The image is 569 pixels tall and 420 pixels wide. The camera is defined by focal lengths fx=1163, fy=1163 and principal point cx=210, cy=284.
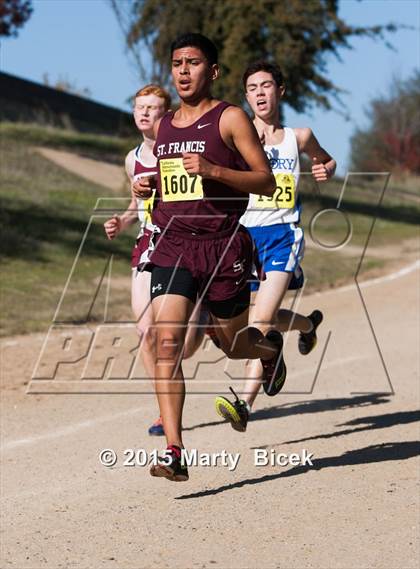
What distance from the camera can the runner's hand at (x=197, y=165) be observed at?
5824 mm

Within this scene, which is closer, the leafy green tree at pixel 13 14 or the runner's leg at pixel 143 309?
the runner's leg at pixel 143 309

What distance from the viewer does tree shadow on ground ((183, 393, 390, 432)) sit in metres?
9.37

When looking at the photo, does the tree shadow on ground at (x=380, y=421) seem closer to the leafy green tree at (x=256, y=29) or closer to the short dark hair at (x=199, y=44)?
the short dark hair at (x=199, y=44)

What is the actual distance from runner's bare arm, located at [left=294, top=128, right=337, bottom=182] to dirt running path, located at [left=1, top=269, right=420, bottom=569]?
1.88 metres

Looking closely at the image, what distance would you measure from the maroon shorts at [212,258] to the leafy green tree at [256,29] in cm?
2576

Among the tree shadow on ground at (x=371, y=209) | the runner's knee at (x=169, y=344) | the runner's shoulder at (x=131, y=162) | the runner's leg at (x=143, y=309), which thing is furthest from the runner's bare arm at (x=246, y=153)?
the tree shadow on ground at (x=371, y=209)

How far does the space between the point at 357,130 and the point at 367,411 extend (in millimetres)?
74955

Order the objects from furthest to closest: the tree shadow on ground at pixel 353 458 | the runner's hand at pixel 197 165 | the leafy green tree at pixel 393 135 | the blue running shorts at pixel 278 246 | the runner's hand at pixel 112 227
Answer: the leafy green tree at pixel 393 135 < the blue running shorts at pixel 278 246 < the runner's hand at pixel 112 227 < the tree shadow on ground at pixel 353 458 < the runner's hand at pixel 197 165

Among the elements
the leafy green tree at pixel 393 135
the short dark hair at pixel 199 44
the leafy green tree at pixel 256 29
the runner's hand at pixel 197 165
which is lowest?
the leafy green tree at pixel 393 135

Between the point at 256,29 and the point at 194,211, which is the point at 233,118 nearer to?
the point at 194,211

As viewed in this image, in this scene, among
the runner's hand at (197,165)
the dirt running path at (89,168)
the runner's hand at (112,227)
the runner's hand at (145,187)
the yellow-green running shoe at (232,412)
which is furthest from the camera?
the dirt running path at (89,168)

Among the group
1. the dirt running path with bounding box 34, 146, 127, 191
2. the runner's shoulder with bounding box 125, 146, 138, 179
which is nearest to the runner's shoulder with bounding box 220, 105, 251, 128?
the runner's shoulder with bounding box 125, 146, 138, 179

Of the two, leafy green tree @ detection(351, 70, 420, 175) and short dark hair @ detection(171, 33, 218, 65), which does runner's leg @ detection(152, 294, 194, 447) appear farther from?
leafy green tree @ detection(351, 70, 420, 175)

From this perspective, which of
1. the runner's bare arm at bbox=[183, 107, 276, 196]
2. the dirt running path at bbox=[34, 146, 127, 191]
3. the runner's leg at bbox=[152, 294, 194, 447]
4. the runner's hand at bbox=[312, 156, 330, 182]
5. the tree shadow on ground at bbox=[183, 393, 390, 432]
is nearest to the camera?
the runner's bare arm at bbox=[183, 107, 276, 196]
